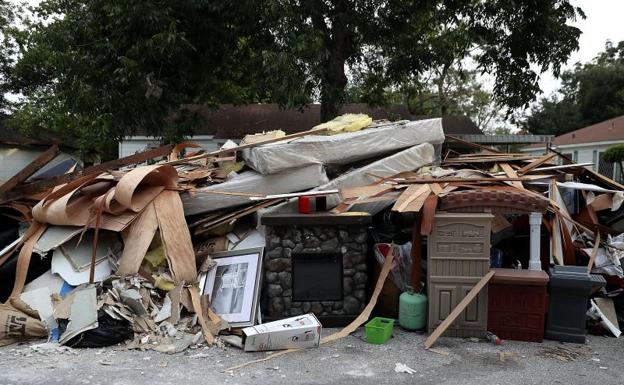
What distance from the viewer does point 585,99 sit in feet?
120

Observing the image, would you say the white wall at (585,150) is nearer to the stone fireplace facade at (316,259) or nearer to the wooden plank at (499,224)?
the wooden plank at (499,224)

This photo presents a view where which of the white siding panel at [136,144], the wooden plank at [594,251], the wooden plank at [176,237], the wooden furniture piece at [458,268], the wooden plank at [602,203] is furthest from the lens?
the white siding panel at [136,144]

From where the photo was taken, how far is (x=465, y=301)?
4957 mm

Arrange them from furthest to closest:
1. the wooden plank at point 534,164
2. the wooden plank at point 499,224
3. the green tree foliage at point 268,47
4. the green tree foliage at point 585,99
Result: the green tree foliage at point 585,99 → the green tree foliage at point 268,47 → the wooden plank at point 534,164 → the wooden plank at point 499,224

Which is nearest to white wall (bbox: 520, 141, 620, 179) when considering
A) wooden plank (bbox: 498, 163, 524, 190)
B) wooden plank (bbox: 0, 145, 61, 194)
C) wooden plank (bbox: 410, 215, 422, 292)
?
wooden plank (bbox: 498, 163, 524, 190)

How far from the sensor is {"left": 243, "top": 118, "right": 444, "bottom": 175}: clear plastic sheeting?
6.50 m

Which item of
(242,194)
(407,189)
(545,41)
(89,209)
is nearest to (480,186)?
(407,189)

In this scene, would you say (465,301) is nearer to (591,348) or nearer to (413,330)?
(413,330)

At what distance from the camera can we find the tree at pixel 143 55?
989cm

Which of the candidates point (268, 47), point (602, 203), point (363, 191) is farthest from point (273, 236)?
point (268, 47)

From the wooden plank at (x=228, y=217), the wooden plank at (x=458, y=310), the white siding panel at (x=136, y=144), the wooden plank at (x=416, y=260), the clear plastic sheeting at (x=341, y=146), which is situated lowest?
the wooden plank at (x=458, y=310)

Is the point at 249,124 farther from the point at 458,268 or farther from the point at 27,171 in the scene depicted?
the point at 458,268

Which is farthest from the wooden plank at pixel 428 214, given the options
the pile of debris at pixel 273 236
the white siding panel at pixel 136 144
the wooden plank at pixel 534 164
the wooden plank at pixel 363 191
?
the white siding panel at pixel 136 144

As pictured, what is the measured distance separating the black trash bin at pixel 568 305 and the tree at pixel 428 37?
20.7 ft
